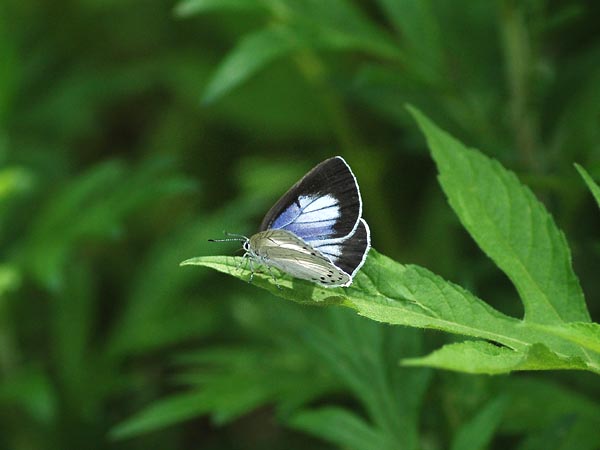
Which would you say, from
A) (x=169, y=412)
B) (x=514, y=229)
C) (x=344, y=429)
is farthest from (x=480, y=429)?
(x=169, y=412)

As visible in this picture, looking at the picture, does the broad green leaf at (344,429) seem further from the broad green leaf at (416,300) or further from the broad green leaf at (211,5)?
the broad green leaf at (211,5)

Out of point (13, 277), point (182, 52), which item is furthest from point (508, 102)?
point (182, 52)

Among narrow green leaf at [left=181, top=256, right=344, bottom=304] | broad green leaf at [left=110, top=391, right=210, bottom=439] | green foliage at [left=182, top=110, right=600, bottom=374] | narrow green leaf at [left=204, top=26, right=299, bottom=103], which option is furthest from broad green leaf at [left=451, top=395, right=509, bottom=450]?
narrow green leaf at [left=204, top=26, right=299, bottom=103]

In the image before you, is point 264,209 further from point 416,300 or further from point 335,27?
point 416,300

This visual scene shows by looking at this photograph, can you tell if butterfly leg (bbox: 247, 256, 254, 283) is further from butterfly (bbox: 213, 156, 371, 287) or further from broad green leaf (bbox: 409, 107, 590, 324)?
broad green leaf (bbox: 409, 107, 590, 324)

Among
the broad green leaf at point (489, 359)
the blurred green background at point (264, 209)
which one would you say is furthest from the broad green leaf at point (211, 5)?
the broad green leaf at point (489, 359)

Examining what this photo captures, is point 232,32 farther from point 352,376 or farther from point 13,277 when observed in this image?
point 352,376
